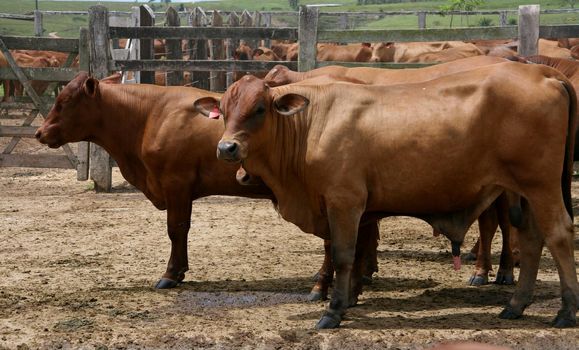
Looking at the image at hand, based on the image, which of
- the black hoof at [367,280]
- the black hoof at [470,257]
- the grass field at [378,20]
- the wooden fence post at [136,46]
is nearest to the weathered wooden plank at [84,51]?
the wooden fence post at [136,46]

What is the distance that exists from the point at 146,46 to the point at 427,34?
4813 mm

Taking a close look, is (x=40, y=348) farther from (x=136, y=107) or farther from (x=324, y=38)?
(x=324, y=38)

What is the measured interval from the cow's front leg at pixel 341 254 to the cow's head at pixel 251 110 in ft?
2.32

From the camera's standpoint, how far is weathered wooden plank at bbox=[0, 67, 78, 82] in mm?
13766

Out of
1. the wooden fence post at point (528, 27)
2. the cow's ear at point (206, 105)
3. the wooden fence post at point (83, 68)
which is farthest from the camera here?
the wooden fence post at point (83, 68)

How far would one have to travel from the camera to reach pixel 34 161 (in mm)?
14195

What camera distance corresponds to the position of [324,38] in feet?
43.0

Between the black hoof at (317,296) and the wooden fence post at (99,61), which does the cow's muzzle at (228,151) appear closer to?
the black hoof at (317,296)

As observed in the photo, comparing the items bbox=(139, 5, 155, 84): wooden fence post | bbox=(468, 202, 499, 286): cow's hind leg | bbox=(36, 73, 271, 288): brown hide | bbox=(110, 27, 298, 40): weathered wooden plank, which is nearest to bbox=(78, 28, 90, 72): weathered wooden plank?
bbox=(110, 27, 298, 40): weathered wooden plank

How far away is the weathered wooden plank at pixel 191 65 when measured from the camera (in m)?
13.2

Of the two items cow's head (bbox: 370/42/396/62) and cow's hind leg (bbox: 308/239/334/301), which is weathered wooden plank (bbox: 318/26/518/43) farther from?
cow's head (bbox: 370/42/396/62)

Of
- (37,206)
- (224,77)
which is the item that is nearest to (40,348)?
(37,206)

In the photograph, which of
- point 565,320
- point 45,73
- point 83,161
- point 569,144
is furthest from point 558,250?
point 45,73

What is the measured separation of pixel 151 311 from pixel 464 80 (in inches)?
111
